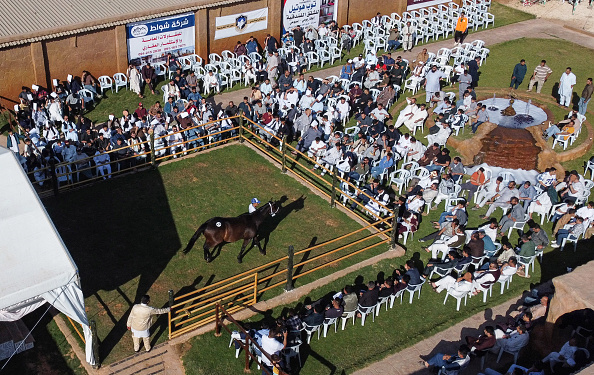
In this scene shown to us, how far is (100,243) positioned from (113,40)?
9.99 meters

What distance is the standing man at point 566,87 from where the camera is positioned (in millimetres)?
23047

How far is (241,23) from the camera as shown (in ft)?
87.6

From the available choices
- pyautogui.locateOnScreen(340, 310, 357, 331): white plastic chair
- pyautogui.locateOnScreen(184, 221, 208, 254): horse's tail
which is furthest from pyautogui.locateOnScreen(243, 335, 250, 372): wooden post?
pyautogui.locateOnScreen(184, 221, 208, 254): horse's tail

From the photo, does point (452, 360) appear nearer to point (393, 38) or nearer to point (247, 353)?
point (247, 353)

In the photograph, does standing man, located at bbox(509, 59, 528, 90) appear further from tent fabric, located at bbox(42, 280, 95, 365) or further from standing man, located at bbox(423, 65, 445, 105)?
tent fabric, located at bbox(42, 280, 95, 365)

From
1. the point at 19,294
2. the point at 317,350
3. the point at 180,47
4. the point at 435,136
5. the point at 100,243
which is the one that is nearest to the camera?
the point at 19,294

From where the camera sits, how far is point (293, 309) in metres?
14.9

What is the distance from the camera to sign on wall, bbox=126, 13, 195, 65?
79.7 feet

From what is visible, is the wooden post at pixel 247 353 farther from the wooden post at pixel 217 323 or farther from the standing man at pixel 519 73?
the standing man at pixel 519 73

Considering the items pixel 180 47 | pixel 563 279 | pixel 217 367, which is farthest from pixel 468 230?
pixel 180 47

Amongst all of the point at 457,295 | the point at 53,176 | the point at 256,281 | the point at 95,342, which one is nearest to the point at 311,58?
the point at 53,176

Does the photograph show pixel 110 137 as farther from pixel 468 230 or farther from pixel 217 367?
pixel 468 230

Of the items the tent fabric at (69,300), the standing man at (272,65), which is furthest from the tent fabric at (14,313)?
the standing man at (272,65)

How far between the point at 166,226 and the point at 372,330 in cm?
565
